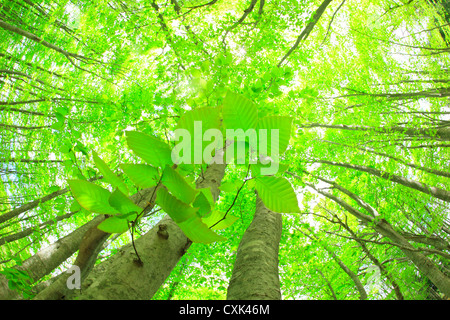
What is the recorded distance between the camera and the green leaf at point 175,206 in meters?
0.39

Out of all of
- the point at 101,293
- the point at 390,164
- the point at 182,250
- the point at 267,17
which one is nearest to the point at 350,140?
the point at 390,164

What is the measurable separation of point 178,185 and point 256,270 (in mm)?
681

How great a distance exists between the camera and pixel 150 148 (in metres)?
0.45

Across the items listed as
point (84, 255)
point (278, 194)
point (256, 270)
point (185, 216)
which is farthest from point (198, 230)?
point (256, 270)

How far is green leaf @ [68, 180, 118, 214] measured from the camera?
1.39ft

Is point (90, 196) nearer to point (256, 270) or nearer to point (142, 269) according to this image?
point (142, 269)

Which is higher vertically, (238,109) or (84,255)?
(238,109)

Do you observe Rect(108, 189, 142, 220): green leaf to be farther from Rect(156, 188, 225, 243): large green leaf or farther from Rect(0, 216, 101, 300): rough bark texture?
Rect(0, 216, 101, 300): rough bark texture

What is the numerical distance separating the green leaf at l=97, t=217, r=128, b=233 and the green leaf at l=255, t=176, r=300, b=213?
0.91 ft

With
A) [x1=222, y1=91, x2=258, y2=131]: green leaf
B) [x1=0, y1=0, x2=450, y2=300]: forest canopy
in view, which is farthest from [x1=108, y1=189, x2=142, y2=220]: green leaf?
[x1=222, y1=91, x2=258, y2=131]: green leaf

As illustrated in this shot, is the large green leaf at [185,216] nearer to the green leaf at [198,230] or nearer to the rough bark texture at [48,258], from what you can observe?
the green leaf at [198,230]

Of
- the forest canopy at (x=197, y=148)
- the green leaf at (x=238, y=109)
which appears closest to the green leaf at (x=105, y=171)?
the forest canopy at (x=197, y=148)

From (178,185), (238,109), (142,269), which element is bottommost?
(142,269)

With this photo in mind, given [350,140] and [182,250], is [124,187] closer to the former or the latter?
[182,250]
